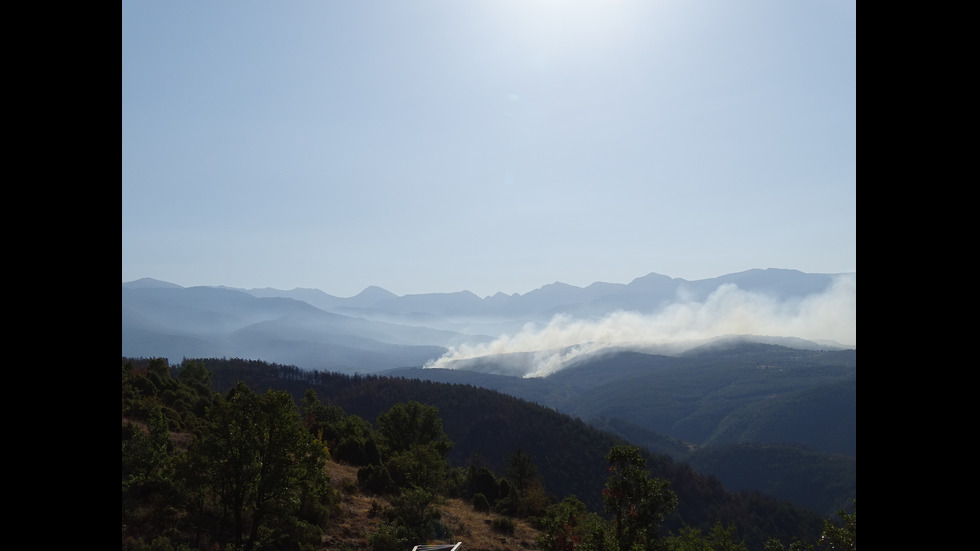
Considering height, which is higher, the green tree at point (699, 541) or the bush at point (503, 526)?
the green tree at point (699, 541)

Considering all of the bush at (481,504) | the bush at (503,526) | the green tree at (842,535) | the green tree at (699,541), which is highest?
the green tree at (842,535)

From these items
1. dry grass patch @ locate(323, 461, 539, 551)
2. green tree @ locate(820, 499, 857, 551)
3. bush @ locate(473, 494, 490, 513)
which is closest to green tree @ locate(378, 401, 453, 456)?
bush @ locate(473, 494, 490, 513)

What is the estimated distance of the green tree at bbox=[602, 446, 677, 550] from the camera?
1222cm

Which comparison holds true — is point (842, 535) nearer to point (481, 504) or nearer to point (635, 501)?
point (635, 501)

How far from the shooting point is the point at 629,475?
12359 millimetres

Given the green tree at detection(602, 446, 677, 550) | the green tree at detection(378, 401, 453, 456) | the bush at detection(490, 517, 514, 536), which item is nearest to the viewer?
the green tree at detection(602, 446, 677, 550)

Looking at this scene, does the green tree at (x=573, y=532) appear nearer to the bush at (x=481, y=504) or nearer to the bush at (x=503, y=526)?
the bush at (x=503, y=526)

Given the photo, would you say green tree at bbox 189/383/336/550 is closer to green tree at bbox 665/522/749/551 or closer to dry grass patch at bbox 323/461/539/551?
dry grass patch at bbox 323/461/539/551

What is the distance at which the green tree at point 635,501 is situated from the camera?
12.2 m

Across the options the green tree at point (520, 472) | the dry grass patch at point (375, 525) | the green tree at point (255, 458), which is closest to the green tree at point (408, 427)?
the dry grass patch at point (375, 525)

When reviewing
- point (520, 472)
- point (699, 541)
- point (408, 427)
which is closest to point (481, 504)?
point (408, 427)
